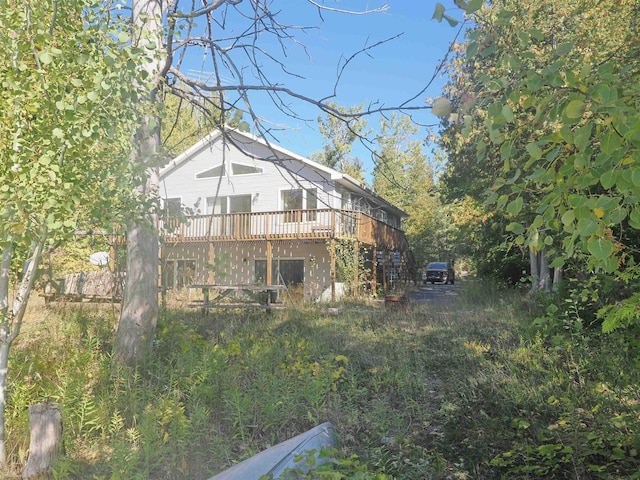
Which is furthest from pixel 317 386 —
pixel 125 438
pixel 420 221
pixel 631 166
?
pixel 420 221

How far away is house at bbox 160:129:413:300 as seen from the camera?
1595 centimetres

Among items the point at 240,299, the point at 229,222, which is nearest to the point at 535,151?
the point at 240,299

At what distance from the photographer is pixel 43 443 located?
3195 mm

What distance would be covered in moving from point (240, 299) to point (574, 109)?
1157cm

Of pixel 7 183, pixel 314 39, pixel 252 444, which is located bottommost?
pixel 252 444

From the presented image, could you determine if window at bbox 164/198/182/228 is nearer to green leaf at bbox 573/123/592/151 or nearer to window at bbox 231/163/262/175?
green leaf at bbox 573/123/592/151

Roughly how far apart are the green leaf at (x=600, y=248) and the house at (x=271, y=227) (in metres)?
13.2

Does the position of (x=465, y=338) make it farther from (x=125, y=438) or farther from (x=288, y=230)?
(x=288, y=230)

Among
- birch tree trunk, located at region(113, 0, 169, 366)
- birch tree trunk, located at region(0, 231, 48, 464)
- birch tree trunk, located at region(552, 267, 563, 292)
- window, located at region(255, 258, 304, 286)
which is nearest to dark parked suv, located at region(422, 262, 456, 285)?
window, located at region(255, 258, 304, 286)

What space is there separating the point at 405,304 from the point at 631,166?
1034 cm

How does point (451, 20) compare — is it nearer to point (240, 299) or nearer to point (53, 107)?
point (53, 107)

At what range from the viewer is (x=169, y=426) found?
387cm

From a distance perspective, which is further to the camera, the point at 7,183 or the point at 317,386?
the point at 317,386

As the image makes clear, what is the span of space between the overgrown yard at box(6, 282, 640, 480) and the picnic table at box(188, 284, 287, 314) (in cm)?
371
